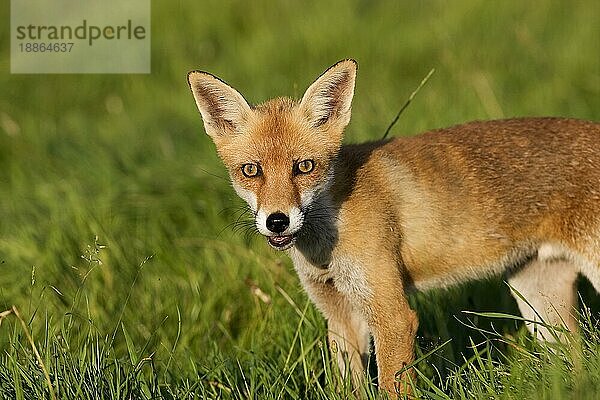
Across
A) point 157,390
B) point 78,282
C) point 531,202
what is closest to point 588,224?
point 531,202

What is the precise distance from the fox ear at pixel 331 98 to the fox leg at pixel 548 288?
5.77 feet

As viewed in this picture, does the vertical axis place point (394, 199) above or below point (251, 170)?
below

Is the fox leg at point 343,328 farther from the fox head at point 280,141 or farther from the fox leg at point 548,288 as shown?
the fox leg at point 548,288

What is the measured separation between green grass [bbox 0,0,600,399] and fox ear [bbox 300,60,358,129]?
1072 mm

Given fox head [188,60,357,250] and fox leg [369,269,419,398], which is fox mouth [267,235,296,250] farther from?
fox leg [369,269,419,398]

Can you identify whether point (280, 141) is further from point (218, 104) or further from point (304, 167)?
point (218, 104)

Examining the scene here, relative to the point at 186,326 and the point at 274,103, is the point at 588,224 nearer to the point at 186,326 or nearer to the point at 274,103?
the point at 274,103

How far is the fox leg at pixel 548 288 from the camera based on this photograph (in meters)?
5.72

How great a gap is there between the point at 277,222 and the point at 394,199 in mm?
998

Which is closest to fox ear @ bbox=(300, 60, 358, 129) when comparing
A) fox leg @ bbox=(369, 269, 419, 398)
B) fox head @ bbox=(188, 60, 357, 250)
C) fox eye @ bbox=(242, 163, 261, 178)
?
fox head @ bbox=(188, 60, 357, 250)

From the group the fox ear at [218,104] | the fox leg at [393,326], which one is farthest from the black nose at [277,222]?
the fox ear at [218,104]

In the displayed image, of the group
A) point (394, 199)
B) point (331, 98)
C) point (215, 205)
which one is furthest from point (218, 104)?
point (215, 205)

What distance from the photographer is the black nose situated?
4.46 meters

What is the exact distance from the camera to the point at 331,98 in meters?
5.05
